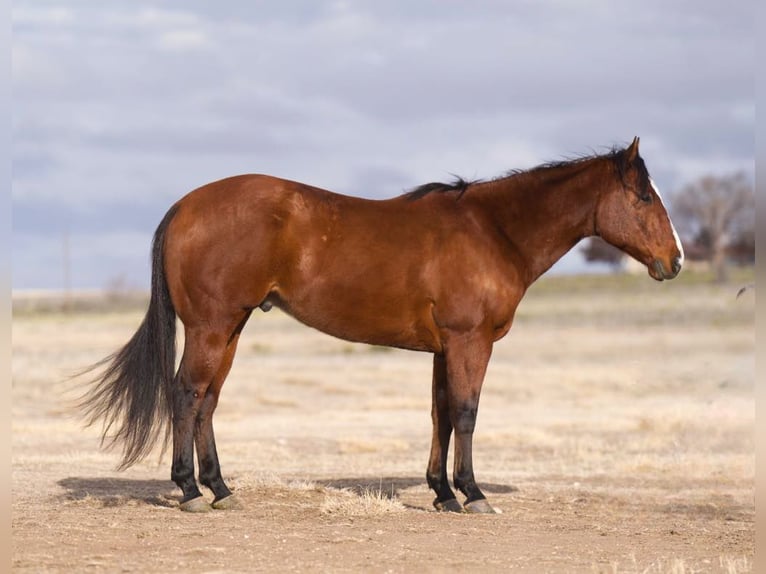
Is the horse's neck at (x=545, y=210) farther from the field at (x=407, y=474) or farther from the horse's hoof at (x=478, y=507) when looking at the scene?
the field at (x=407, y=474)

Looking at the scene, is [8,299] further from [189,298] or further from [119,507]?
[119,507]

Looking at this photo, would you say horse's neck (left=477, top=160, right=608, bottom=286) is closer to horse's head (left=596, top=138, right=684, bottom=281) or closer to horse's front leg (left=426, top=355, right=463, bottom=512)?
horse's head (left=596, top=138, right=684, bottom=281)

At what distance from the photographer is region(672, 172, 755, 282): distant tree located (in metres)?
83.0

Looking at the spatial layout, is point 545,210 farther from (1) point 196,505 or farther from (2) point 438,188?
(1) point 196,505

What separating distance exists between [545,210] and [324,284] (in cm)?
224

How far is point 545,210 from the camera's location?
10.3m

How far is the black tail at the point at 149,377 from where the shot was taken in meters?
9.76

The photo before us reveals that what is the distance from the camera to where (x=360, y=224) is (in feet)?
31.9

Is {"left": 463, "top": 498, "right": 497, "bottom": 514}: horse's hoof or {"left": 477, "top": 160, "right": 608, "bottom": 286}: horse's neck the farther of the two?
{"left": 477, "top": 160, "right": 608, "bottom": 286}: horse's neck

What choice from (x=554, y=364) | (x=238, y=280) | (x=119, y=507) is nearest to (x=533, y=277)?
(x=238, y=280)

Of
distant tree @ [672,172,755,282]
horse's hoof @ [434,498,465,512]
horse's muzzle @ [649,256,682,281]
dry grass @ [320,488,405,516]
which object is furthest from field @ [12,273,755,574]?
distant tree @ [672,172,755,282]

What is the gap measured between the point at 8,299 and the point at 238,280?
4190mm

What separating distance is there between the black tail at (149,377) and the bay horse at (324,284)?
0.01 m

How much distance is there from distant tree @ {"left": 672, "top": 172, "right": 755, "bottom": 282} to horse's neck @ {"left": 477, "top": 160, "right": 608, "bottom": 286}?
7326 cm
